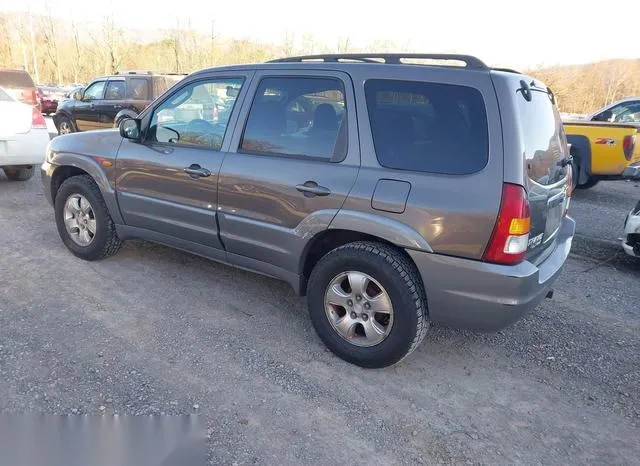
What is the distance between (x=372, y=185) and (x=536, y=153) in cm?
94

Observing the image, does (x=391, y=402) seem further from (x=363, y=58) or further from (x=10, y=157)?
(x=10, y=157)

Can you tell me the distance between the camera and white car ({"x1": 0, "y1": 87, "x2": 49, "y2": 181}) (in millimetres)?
6648

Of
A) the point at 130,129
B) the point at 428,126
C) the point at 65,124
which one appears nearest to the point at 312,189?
the point at 428,126

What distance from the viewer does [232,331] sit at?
3.49 m

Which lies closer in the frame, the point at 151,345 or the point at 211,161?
the point at 151,345

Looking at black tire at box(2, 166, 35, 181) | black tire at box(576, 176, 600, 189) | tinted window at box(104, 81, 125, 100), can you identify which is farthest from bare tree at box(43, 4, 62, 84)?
black tire at box(576, 176, 600, 189)

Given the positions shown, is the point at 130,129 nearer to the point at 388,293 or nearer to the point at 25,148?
the point at 388,293

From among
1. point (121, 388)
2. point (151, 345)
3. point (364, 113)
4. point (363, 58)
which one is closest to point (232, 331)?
point (151, 345)

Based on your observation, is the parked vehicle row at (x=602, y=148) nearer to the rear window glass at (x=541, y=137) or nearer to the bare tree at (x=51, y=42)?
the rear window glass at (x=541, y=137)

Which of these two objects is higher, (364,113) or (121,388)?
(364,113)

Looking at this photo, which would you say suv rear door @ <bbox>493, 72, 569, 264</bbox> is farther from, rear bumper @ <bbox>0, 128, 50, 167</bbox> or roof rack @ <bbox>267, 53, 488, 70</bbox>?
rear bumper @ <bbox>0, 128, 50, 167</bbox>

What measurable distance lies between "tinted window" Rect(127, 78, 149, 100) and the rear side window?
9.32 meters

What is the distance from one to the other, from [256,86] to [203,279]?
5.66 feet

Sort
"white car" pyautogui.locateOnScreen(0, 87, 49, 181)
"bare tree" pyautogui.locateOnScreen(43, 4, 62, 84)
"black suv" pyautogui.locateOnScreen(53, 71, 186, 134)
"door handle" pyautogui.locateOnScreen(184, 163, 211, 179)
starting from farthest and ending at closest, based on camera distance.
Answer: "bare tree" pyautogui.locateOnScreen(43, 4, 62, 84) < "black suv" pyautogui.locateOnScreen(53, 71, 186, 134) < "white car" pyautogui.locateOnScreen(0, 87, 49, 181) < "door handle" pyautogui.locateOnScreen(184, 163, 211, 179)
